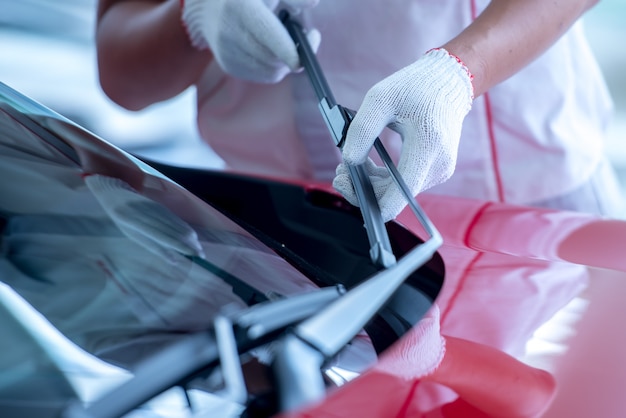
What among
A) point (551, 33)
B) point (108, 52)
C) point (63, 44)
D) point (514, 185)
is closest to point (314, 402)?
point (551, 33)

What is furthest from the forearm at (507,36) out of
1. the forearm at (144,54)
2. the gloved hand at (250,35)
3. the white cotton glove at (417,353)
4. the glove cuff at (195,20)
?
the forearm at (144,54)

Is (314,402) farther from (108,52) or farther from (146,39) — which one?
(108,52)

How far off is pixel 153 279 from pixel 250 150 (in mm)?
810

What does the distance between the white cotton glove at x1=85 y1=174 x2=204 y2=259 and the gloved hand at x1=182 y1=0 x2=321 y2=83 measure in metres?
0.47

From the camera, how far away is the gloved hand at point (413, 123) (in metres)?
0.85

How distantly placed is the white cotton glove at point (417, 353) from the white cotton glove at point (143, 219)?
0.68 ft

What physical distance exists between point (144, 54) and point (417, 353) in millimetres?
1017

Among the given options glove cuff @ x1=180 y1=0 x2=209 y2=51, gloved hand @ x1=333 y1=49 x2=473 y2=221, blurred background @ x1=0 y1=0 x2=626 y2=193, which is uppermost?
glove cuff @ x1=180 y1=0 x2=209 y2=51

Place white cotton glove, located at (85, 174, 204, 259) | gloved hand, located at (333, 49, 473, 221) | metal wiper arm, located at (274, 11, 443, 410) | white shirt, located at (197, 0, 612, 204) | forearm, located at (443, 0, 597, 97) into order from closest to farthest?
metal wiper arm, located at (274, 11, 443, 410)
white cotton glove, located at (85, 174, 204, 259)
gloved hand, located at (333, 49, 473, 221)
forearm, located at (443, 0, 597, 97)
white shirt, located at (197, 0, 612, 204)

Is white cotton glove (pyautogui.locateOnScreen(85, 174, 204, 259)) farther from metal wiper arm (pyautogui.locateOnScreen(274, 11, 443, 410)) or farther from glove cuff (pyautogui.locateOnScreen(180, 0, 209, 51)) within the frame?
glove cuff (pyautogui.locateOnScreen(180, 0, 209, 51))

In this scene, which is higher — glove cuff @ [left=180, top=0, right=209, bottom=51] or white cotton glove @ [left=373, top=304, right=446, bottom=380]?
glove cuff @ [left=180, top=0, right=209, bottom=51]

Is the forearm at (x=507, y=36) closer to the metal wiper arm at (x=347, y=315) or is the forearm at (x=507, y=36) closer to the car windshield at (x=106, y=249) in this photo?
the metal wiper arm at (x=347, y=315)

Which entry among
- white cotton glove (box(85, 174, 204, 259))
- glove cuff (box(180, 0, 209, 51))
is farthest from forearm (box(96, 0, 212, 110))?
white cotton glove (box(85, 174, 204, 259))

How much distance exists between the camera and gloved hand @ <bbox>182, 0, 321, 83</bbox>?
3.81 feet
